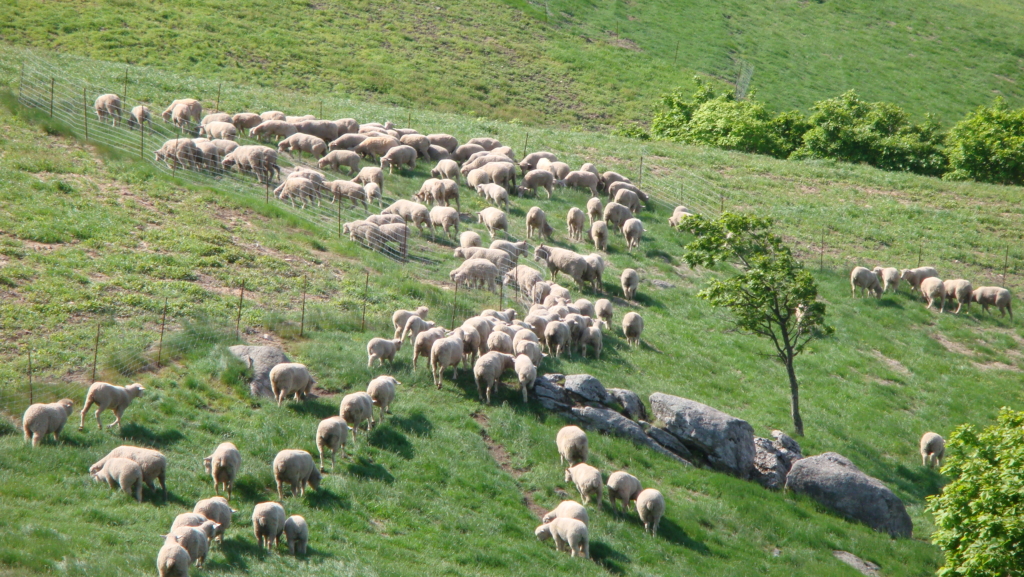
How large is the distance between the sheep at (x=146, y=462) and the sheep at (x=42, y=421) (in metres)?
1.29

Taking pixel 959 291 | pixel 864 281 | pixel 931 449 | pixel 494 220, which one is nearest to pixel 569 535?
pixel 931 449

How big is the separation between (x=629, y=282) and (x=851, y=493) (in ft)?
35.1

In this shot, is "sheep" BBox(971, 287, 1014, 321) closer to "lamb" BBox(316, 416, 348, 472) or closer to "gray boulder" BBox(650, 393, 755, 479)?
"gray boulder" BBox(650, 393, 755, 479)

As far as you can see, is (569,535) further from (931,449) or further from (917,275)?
(917,275)

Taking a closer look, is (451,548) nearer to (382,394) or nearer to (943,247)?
(382,394)

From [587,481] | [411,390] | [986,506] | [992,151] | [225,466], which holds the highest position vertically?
[992,151]

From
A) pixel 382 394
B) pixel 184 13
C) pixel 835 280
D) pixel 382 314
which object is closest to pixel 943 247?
pixel 835 280

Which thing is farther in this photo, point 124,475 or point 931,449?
point 931,449

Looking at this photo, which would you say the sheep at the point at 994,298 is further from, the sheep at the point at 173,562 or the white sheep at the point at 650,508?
the sheep at the point at 173,562

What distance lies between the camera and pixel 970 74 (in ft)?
256

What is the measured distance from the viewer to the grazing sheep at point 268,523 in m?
12.8

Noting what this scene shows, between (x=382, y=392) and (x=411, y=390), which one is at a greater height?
(x=382, y=392)

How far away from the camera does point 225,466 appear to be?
14062 millimetres

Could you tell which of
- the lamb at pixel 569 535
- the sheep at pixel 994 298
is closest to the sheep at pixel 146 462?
the lamb at pixel 569 535
